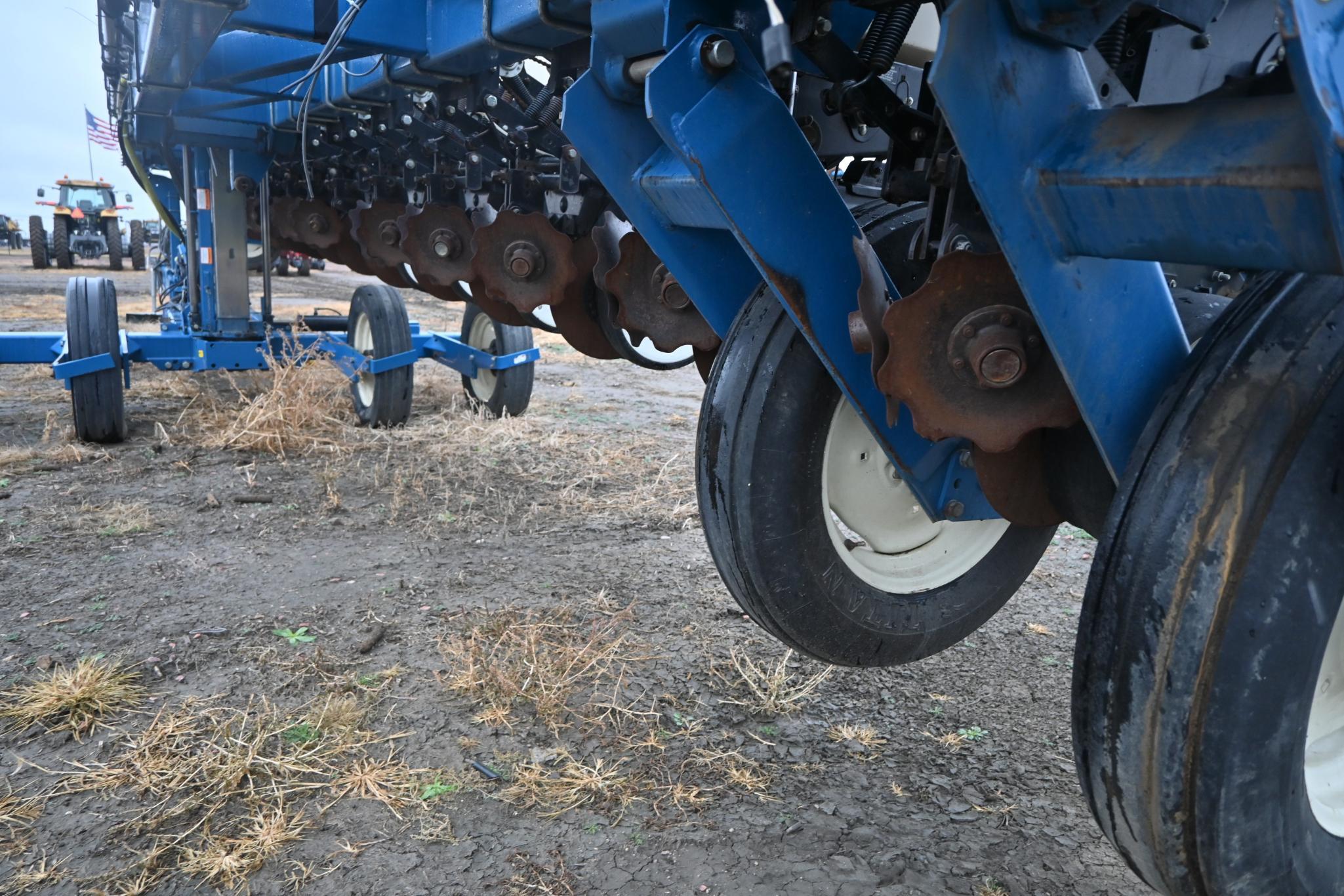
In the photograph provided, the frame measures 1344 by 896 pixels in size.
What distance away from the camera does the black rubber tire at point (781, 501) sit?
1688mm

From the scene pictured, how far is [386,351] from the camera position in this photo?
514 centimetres

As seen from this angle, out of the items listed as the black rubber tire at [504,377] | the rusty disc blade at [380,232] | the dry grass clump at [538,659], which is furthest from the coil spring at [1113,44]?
the black rubber tire at [504,377]

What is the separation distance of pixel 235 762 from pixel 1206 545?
76.0 inches

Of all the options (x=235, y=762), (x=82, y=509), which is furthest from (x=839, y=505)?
(x=82, y=509)

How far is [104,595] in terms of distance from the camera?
298 cm

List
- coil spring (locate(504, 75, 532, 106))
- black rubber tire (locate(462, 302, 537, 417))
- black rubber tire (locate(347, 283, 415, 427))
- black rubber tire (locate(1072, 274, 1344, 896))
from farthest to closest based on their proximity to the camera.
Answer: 1. black rubber tire (locate(462, 302, 537, 417))
2. black rubber tire (locate(347, 283, 415, 427))
3. coil spring (locate(504, 75, 532, 106))
4. black rubber tire (locate(1072, 274, 1344, 896))

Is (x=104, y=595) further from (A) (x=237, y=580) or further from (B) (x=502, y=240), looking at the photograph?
(B) (x=502, y=240)

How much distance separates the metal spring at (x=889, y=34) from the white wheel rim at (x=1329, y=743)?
3.28 feet

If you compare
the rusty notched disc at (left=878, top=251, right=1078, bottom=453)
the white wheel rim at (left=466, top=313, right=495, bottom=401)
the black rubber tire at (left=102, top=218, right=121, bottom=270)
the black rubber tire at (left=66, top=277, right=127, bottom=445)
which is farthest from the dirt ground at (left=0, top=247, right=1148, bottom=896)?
the black rubber tire at (left=102, top=218, right=121, bottom=270)

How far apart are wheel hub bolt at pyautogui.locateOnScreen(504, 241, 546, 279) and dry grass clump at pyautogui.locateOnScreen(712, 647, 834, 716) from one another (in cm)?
167

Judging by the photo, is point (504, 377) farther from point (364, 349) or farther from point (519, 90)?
point (519, 90)

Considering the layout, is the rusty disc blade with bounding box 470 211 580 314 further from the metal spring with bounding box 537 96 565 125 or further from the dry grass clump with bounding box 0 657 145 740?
the dry grass clump with bounding box 0 657 145 740

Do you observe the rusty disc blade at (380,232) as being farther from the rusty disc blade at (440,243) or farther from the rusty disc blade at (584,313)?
the rusty disc blade at (584,313)

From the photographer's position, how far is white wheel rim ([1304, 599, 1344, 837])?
113 cm
